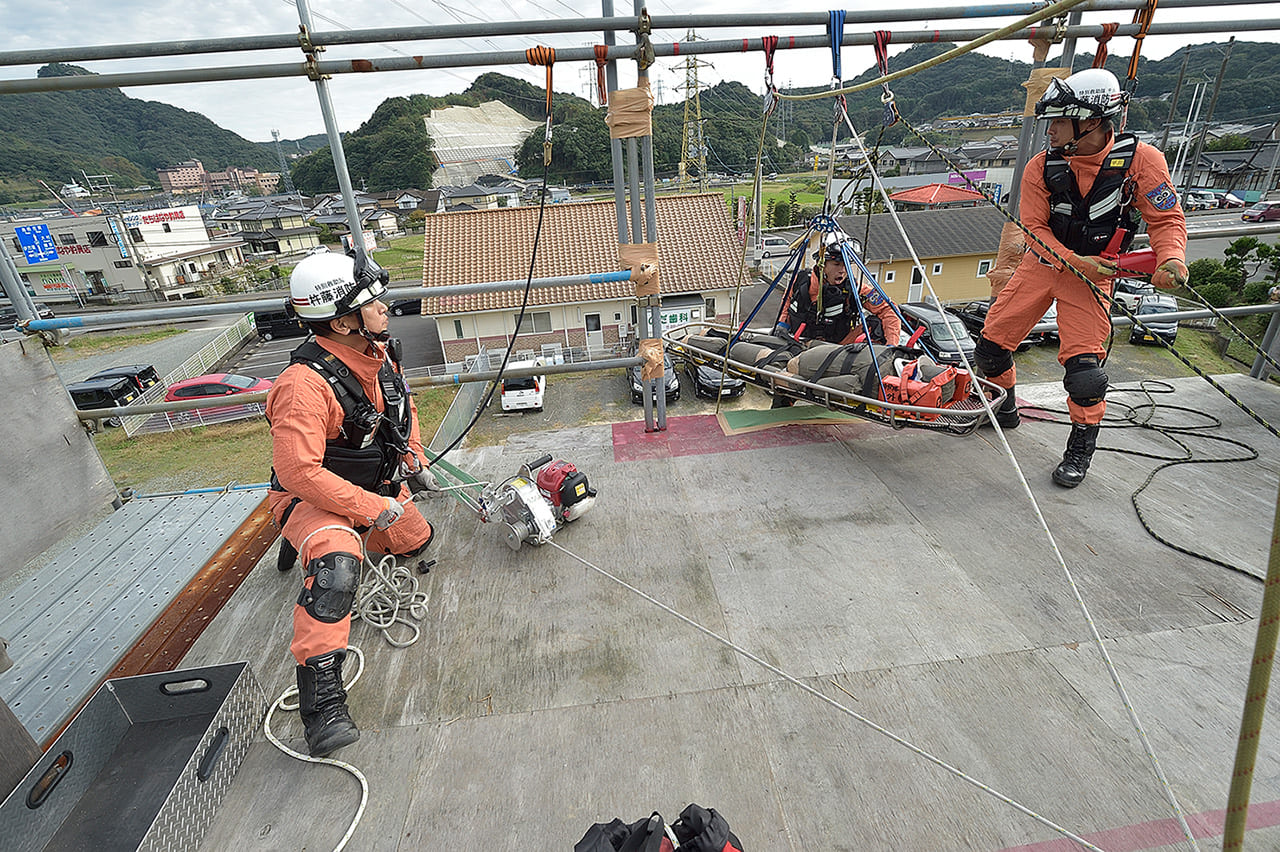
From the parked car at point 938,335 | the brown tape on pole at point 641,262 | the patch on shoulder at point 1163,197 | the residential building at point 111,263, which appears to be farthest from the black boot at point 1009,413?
the residential building at point 111,263

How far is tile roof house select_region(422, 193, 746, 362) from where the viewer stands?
1900cm

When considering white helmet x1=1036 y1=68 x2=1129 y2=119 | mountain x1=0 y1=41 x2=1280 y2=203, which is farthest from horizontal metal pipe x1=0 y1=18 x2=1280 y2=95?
mountain x1=0 y1=41 x2=1280 y2=203

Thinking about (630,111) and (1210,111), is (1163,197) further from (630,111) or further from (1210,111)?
(1210,111)

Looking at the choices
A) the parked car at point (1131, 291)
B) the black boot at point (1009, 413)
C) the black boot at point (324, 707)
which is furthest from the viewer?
the black boot at point (1009, 413)

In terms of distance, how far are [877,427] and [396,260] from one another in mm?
42490

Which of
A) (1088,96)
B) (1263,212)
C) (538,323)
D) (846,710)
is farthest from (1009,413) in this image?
(1263,212)

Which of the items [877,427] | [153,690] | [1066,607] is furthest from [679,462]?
[153,690]

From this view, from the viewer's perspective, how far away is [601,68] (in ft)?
11.1

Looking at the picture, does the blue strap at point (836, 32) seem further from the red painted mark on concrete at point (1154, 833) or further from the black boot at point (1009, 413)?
the red painted mark on concrete at point (1154, 833)

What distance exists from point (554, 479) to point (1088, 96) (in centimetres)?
355

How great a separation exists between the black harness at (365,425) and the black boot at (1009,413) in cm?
401

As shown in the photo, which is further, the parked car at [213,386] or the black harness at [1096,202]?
the parked car at [213,386]

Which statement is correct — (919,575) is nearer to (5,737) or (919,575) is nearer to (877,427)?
(877,427)

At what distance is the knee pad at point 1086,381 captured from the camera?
3.34 m
